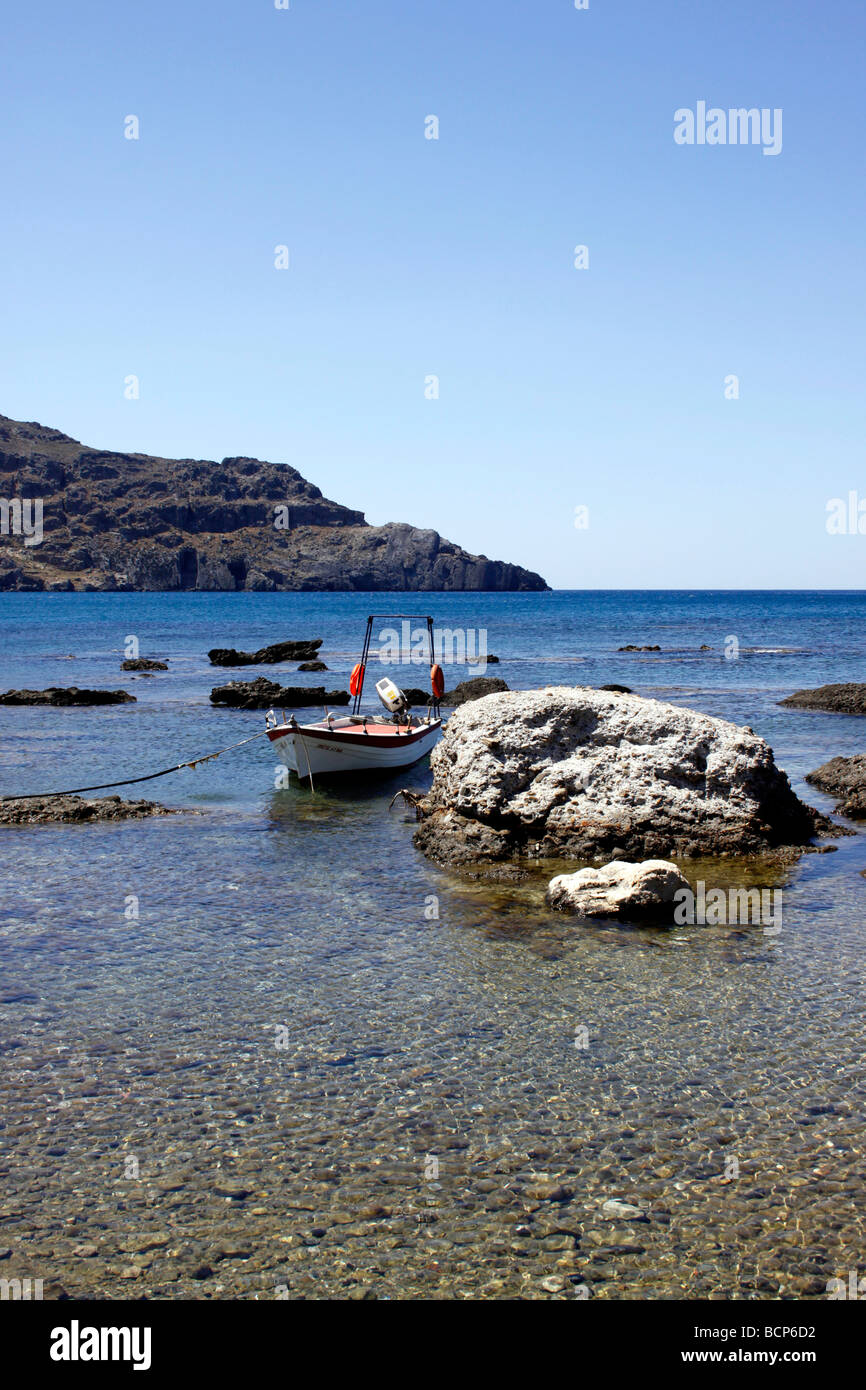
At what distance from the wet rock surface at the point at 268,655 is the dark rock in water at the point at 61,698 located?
18.0 metres

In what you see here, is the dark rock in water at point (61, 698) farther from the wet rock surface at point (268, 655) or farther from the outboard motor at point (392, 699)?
the wet rock surface at point (268, 655)

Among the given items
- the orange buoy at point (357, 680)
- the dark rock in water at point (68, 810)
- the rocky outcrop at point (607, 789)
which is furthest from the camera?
the orange buoy at point (357, 680)

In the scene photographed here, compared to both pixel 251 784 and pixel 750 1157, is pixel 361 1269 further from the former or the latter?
pixel 251 784

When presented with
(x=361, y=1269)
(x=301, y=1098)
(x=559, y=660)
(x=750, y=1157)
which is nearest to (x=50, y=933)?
(x=301, y=1098)

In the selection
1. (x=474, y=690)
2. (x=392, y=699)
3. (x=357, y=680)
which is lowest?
(x=474, y=690)

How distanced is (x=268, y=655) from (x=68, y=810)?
4258 cm

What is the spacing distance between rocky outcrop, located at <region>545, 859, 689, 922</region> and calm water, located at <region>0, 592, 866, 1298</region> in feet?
2.09

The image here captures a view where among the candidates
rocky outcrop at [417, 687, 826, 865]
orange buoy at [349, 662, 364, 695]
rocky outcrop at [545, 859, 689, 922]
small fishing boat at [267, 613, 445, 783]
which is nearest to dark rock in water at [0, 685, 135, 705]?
orange buoy at [349, 662, 364, 695]

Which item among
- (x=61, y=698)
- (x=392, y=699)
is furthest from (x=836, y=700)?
(x=61, y=698)

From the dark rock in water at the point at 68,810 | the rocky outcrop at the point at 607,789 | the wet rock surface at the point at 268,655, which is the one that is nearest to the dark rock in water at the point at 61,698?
the wet rock surface at the point at 268,655

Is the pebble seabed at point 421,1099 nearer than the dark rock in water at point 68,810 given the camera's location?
Yes

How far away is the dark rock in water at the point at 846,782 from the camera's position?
21.1 m

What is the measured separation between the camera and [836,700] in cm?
3759

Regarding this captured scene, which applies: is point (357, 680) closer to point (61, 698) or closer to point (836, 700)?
point (61, 698)
